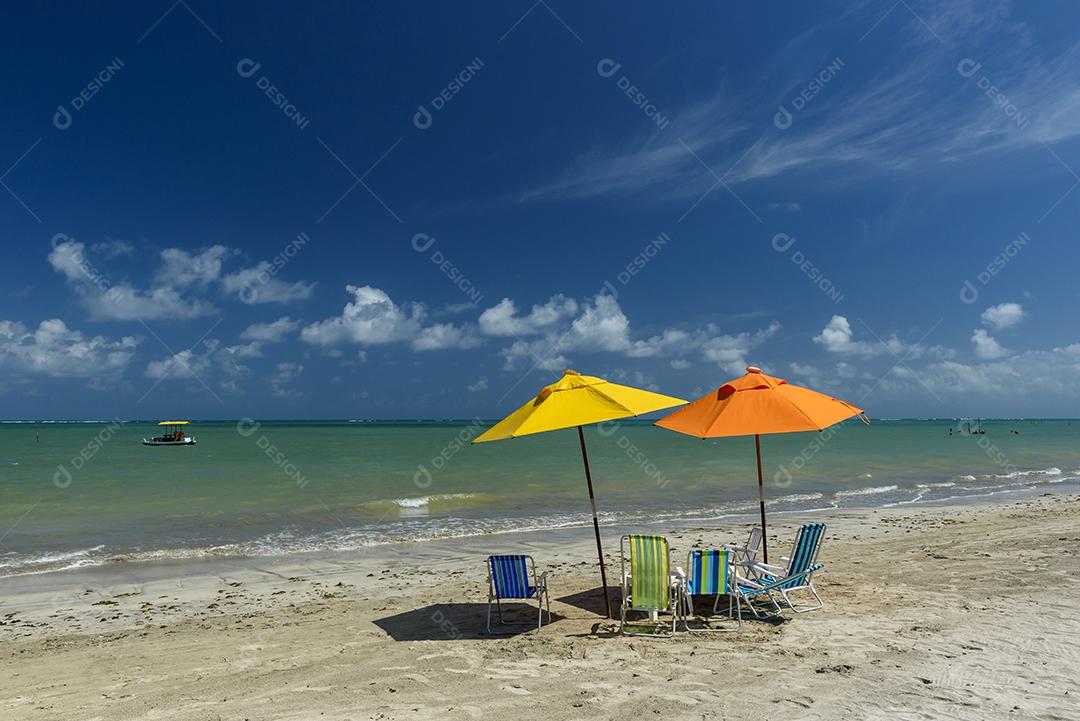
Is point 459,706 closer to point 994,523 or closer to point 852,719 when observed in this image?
point 852,719

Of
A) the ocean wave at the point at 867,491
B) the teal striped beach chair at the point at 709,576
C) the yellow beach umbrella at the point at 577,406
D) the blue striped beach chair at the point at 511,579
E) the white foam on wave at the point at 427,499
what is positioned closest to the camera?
the yellow beach umbrella at the point at 577,406

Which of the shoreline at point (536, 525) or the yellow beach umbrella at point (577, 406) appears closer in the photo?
the yellow beach umbrella at point (577, 406)

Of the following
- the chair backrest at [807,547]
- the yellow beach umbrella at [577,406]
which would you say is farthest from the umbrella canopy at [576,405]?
the chair backrest at [807,547]

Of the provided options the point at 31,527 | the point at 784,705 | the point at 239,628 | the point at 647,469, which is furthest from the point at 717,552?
the point at 647,469

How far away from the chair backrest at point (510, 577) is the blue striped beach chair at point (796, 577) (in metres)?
2.33

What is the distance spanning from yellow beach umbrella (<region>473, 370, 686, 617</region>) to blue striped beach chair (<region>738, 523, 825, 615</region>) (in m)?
1.60

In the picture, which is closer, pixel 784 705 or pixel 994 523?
pixel 784 705

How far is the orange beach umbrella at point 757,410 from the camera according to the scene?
22.4ft

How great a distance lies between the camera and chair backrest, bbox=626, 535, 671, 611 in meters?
6.59

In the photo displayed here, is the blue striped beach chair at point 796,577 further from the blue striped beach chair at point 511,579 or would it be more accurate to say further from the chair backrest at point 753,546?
the blue striped beach chair at point 511,579

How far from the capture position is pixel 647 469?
31.0m

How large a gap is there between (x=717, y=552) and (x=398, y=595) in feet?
15.8

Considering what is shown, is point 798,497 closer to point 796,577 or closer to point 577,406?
point 796,577

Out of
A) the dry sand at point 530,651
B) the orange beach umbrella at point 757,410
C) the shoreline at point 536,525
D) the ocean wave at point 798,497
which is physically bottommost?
the dry sand at point 530,651
